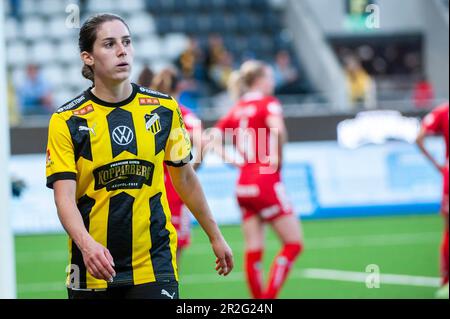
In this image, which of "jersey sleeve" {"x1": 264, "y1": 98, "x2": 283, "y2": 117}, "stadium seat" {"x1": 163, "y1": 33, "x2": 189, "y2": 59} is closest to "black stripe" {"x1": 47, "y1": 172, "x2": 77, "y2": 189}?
"jersey sleeve" {"x1": 264, "y1": 98, "x2": 283, "y2": 117}

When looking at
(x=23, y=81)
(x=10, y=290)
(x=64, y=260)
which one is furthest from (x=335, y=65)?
(x=10, y=290)

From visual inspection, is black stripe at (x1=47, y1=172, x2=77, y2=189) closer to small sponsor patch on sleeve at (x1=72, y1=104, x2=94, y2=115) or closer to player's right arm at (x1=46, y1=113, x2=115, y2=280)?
player's right arm at (x1=46, y1=113, x2=115, y2=280)

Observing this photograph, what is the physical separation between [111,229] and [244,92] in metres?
4.46

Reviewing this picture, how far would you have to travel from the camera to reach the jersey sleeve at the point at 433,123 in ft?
27.8

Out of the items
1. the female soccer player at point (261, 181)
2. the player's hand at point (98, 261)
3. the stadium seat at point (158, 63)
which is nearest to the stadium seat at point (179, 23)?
the stadium seat at point (158, 63)

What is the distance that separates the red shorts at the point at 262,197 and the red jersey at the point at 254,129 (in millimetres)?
132

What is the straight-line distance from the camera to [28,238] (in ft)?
47.1

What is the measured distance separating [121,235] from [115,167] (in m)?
0.31

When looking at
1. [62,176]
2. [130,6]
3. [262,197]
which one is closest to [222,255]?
[62,176]

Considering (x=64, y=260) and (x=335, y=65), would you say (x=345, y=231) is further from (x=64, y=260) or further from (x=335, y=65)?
(x=335, y=65)

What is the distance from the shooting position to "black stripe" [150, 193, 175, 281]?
14.4 feet

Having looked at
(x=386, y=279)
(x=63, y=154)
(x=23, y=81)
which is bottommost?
(x=386, y=279)

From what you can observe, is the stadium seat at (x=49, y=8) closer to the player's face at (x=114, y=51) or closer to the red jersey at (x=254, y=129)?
the red jersey at (x=254, y=129)

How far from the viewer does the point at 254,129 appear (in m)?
8.17
